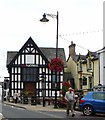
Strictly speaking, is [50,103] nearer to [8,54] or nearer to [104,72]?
[104,72]

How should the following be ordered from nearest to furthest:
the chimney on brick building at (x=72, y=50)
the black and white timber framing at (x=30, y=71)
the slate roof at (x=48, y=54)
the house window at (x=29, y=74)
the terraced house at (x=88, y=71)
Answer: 1. the terraced house at (x=88, y=71)
2. the black and white timber framing at (x=30, y=71)
3. the house window at (x=29, y=74)
4. the chimney on brick building at (x=72, y=50)
5. the slate roof at (x=48, y=54)

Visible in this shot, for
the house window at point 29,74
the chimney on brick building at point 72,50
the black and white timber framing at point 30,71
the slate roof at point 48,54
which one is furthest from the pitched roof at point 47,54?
the house window at point 29,74

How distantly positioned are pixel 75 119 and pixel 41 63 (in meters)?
46.1

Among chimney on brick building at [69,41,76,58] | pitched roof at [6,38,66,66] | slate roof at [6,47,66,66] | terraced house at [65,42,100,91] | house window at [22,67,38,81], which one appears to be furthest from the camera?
slate roof at [6,47,66,66]

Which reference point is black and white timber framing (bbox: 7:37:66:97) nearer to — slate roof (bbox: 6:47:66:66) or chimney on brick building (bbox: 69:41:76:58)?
slate roof (bbox: 6:47:66:66)

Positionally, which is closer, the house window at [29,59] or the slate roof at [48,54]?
the house window at [29,59]

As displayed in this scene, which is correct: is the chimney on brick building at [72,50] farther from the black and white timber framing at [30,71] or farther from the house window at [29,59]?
the house window at [29,59]

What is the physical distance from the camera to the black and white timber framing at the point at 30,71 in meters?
64.7

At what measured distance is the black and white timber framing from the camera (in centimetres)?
6469

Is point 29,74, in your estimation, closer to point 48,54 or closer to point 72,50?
point 48,54

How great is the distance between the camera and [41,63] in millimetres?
66500

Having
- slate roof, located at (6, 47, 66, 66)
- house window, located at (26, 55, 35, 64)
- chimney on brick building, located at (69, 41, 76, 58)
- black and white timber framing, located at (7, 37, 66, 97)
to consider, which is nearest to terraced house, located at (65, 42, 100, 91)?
chimney on brick building, located at (69, 41, 76, 58)

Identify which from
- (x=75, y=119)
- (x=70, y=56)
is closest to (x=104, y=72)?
(x=75, y=119)

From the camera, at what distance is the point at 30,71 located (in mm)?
66438
